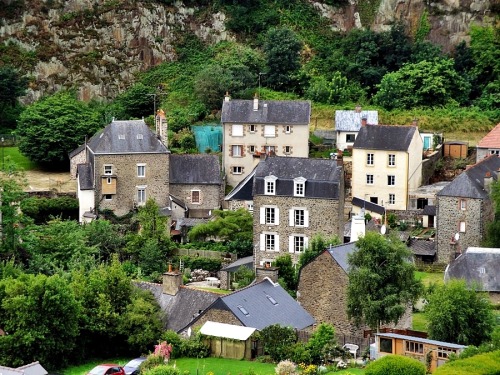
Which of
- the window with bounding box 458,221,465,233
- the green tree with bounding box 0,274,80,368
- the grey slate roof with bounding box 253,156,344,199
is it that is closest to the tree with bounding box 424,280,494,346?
the grey slate roof with bounding box 253,156,344,199

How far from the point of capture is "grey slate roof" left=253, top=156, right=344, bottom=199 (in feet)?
193

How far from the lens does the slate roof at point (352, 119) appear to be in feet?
240

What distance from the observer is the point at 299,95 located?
80.4m

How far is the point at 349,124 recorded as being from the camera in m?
73.2

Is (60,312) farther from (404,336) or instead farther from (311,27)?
(311,27)

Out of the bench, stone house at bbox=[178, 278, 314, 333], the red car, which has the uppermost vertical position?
stone house at bbox=[178, 278, 314, 333]

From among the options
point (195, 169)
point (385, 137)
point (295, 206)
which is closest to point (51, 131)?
point (195, 169)

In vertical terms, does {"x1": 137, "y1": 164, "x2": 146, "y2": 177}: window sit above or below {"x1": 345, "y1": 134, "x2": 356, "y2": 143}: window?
below

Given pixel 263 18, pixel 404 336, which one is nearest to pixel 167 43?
pixel 263 18

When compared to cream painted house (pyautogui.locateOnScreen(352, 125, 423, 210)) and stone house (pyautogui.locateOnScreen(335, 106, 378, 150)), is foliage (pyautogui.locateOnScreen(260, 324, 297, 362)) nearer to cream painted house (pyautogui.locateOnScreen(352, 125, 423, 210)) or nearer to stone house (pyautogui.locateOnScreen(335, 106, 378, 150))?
cream painted house (pyautogui.locateOnScreen(352, 125, 423, 210))

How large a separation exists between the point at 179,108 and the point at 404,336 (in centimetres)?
3607

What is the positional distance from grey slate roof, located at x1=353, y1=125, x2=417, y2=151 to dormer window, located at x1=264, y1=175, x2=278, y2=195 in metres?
9.15

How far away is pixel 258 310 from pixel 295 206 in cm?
1116

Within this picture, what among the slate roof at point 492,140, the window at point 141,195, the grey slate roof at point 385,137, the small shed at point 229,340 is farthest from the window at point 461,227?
the small shed at point 229,340
